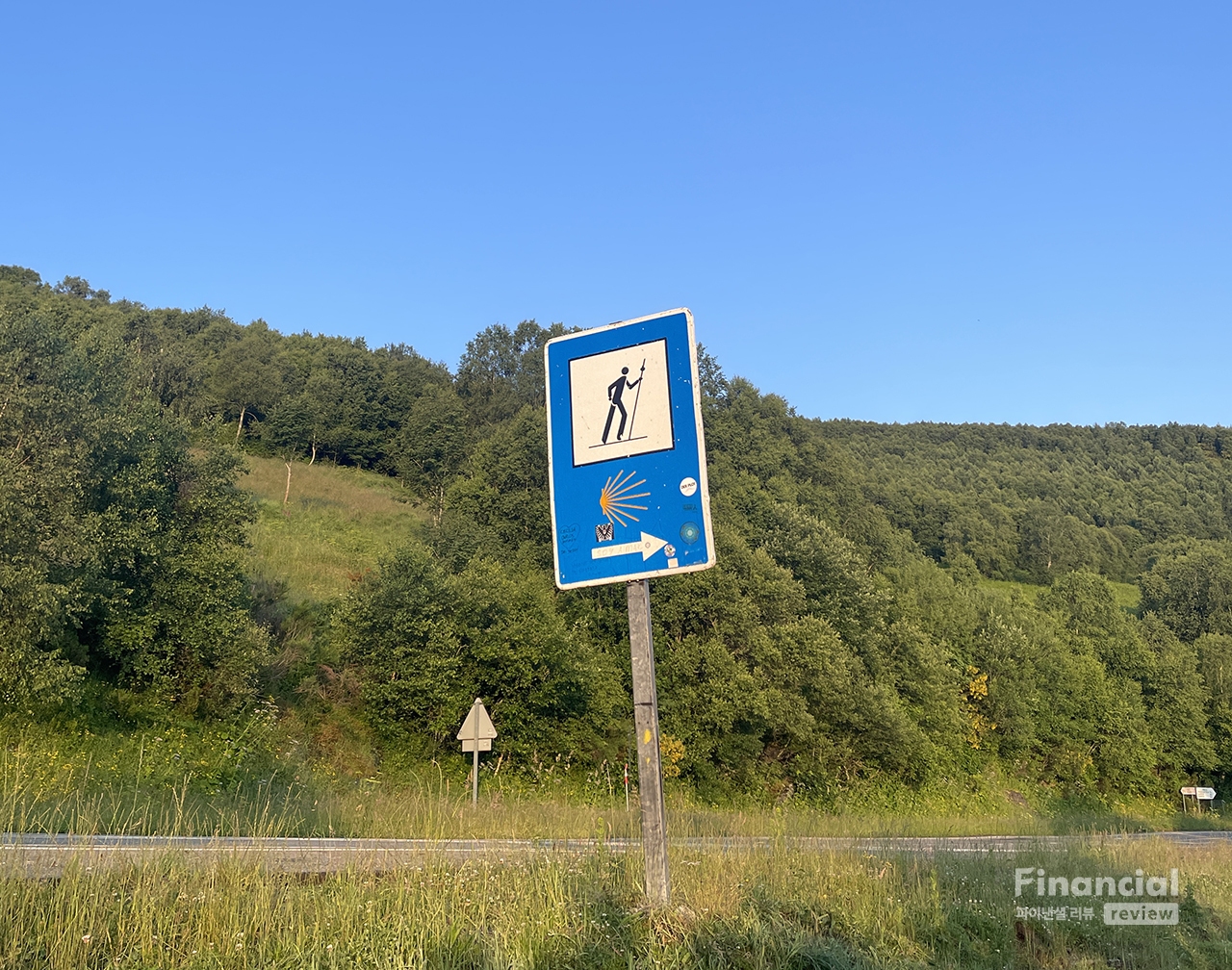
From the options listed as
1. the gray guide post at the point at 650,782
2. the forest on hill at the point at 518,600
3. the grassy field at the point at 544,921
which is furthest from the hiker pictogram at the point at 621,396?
the forest on hill at the point at 518,600

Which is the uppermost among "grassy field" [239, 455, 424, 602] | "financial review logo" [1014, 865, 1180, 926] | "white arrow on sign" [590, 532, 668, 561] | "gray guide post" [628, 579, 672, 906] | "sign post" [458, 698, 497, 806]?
"grassy field" [239, 455, 424, 602]

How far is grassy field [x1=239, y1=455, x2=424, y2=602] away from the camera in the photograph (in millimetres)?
35469

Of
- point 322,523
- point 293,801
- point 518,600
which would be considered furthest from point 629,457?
point 322,523

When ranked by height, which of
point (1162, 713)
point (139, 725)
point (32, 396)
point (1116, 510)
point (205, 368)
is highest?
point (205, 368)

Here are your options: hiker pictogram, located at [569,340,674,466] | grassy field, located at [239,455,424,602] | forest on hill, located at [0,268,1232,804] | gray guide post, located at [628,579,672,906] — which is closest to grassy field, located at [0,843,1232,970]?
gray guide post, located at [628,579,672,906]

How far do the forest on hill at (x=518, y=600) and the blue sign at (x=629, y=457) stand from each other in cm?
1692

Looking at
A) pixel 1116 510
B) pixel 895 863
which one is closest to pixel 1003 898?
pixel 895 863

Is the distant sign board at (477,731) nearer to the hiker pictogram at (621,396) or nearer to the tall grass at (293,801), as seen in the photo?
the tall grass at (293,801)

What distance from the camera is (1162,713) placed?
2152 inches

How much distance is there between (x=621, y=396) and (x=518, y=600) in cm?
2567

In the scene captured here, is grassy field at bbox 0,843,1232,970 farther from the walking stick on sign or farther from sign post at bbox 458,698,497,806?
sign post at bbox 458,698,497,806

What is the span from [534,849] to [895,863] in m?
2.93

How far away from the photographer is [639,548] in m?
4.28

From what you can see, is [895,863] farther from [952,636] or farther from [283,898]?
[952,636]
